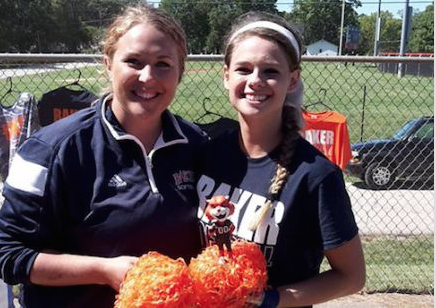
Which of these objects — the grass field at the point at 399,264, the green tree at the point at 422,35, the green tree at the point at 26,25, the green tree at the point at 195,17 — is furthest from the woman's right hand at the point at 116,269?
the green tree at the point at 422,35

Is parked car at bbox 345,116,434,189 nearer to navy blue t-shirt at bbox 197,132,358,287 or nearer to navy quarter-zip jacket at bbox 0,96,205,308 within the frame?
navy blue t-shirt at bbox 197,132,358,287

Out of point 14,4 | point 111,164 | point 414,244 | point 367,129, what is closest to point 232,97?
point 111,164

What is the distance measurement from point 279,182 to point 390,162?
7.18 m

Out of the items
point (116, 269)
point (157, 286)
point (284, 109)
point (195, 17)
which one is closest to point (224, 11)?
point (195, 17)

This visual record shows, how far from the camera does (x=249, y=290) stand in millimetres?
1585

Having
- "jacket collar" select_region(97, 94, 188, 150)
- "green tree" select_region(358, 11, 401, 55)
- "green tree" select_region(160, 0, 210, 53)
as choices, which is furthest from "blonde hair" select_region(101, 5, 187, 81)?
"green tree" select_region(358, 11, 401, 55)

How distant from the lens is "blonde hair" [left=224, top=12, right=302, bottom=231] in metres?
1.80

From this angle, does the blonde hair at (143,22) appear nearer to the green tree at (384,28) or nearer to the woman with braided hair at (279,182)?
the woman with braided hair at (279,182)

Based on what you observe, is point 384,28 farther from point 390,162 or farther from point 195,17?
point 390,162

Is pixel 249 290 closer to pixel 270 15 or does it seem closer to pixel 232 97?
pixel 232 97

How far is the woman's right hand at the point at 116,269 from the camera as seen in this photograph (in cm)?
164

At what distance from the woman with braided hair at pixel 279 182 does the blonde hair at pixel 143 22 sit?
0.65 ft

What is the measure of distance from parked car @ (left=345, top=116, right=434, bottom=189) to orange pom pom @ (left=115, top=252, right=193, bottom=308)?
708 cm

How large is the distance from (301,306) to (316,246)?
21 cm
